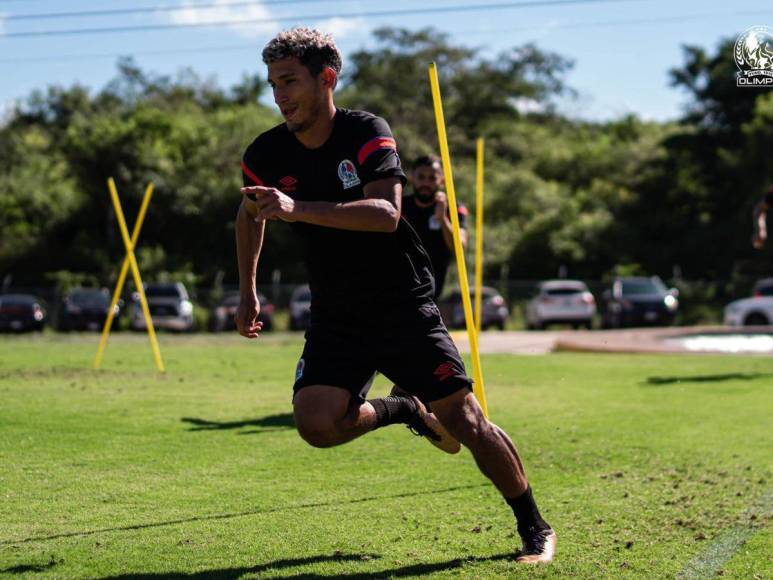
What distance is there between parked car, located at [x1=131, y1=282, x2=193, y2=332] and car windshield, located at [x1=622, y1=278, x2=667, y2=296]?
14681mm

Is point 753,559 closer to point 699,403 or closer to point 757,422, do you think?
point 757,422

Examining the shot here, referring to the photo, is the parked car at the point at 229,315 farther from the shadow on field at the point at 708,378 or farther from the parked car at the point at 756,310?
the shadow on field at the point at 708,378

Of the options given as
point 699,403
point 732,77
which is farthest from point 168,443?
point 732,77

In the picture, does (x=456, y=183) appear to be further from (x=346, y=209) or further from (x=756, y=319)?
(x=346, y=209)

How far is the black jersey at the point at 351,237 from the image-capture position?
4.43 m

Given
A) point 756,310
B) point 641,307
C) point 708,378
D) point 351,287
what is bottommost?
point 641,307

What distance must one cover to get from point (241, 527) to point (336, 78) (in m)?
2.21

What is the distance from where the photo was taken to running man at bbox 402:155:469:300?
8578 mm

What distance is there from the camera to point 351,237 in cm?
446

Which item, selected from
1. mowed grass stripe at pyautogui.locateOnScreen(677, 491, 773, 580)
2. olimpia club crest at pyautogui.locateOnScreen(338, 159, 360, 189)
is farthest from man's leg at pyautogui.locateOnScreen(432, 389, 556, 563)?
olimpia club crest at pyautogui.locateOnScreen(338, 159, 360, 189)

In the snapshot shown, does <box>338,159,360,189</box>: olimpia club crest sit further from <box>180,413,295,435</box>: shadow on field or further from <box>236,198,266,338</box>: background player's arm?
<box>180,413,295,435</box>: shadow on field

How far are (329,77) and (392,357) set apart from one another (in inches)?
48.0

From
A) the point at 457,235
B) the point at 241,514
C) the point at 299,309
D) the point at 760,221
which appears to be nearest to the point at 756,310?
the point at 299,309

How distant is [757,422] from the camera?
9.23 metres
